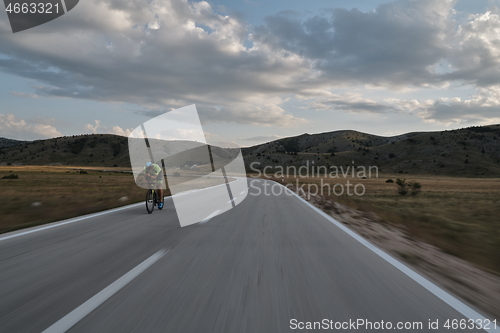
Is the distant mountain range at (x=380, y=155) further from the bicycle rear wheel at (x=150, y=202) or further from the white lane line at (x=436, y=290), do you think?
the white lane line at (x=436, y=290)

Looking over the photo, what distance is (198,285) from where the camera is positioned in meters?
4.18

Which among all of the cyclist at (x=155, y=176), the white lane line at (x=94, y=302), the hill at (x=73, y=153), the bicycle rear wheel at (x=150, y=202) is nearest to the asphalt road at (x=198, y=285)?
the white lane line at (x=94, y=302)

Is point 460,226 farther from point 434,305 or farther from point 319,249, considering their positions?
point 434,305

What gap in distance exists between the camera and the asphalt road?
322cm

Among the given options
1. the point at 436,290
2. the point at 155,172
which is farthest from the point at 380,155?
the point at 436,290

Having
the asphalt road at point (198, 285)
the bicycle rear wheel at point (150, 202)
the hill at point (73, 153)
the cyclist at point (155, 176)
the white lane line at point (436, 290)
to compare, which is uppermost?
the hill at point (73, 153)

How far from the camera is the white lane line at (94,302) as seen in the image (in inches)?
119

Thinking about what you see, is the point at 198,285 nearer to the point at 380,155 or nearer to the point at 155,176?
the point at 155,176

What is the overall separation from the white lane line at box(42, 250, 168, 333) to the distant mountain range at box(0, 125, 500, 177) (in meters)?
99.9

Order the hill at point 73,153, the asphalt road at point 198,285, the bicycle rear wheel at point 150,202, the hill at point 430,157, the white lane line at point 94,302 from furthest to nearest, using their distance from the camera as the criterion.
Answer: the hill at point 73,153, the hill at point 430,157, the bicycle rear wheel at point 150,202, the asphalt road at point 198,285, the white lane line at point 94,302

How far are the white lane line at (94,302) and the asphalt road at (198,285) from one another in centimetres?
1

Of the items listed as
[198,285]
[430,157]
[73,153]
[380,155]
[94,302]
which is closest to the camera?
[94,302]

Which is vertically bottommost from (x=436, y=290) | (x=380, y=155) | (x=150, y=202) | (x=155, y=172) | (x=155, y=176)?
(x=436, y=290)

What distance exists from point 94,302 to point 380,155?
130m
